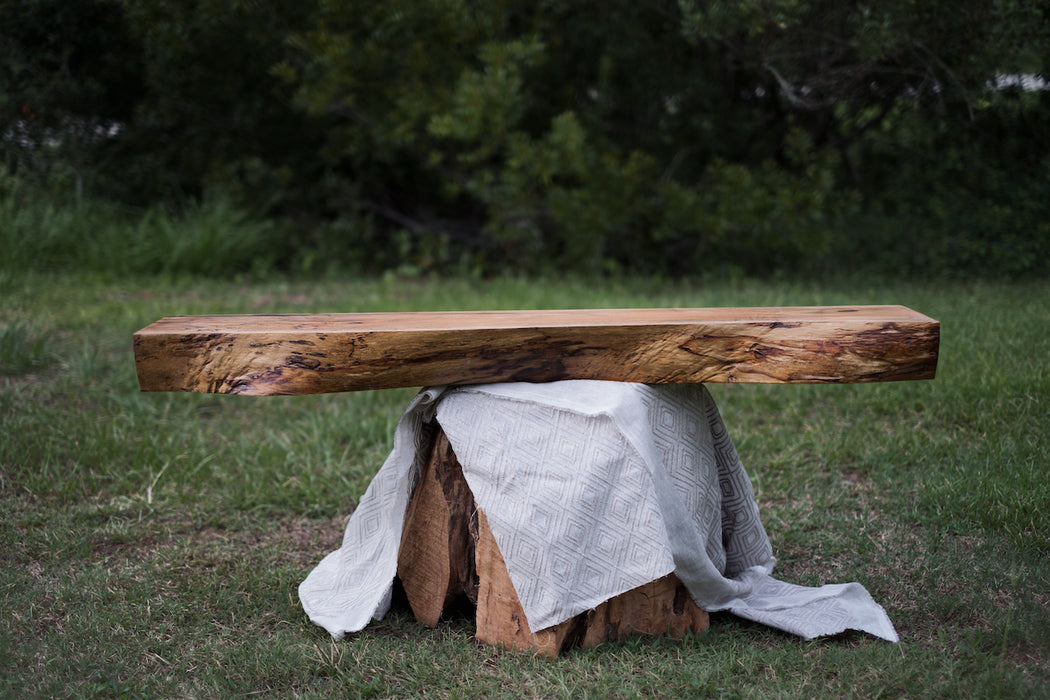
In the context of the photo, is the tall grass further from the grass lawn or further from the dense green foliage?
the grass lawn

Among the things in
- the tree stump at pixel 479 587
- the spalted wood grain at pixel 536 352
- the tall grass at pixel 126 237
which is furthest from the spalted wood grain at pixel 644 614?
the tall grass at pixel 126 237

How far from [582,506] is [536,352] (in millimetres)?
436

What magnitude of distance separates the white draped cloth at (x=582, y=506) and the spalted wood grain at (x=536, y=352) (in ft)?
0.30

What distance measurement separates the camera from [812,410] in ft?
14.2

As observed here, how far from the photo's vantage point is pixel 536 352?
249 cm

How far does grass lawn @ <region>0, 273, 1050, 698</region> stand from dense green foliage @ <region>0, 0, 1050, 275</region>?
1.83m

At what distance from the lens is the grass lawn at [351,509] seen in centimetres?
231

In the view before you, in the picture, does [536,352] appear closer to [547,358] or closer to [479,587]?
[547,358]

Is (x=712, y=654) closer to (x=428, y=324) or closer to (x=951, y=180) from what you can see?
(x=428, y=324)

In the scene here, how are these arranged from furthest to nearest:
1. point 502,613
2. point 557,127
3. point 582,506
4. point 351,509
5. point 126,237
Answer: point 126,237 < point 557,127 < point 351,509 < point 502,613 < point 582,506

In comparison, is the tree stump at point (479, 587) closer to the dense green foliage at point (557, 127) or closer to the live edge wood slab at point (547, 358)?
the live edge wood slab at point (547, 358)

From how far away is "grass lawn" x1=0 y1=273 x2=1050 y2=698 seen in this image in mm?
2312

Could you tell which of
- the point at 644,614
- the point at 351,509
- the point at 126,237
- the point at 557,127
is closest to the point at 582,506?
the point at 644,614

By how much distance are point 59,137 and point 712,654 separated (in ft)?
24.9
